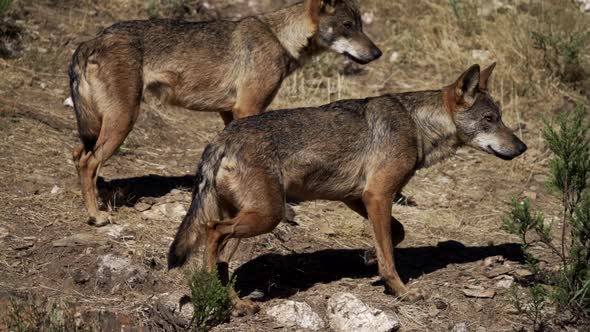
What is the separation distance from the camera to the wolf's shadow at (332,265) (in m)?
8.38

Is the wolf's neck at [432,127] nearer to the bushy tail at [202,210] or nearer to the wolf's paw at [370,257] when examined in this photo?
the wolf's paw at [370,257]

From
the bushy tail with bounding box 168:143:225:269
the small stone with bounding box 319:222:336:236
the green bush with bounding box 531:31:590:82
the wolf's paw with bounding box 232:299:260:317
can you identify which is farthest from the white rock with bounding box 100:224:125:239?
the green bush with bounding box 531:31:590:82

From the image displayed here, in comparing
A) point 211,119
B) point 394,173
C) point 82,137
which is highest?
point 394,173

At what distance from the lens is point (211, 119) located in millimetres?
12547

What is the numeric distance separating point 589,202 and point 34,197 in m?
5.30

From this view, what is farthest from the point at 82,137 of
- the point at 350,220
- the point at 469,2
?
the point at 469,2

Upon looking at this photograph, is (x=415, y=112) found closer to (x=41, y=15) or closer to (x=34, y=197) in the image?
(x=34, y=197)

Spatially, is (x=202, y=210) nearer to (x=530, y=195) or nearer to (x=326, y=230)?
(x=326, y=230)

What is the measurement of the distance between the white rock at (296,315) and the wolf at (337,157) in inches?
8.6

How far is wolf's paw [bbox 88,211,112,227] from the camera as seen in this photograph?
8867mm

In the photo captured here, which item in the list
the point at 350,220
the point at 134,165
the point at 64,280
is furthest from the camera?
the point at 134,165

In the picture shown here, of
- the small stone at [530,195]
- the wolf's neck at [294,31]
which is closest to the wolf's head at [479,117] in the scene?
the wolf's neck at [294,31]

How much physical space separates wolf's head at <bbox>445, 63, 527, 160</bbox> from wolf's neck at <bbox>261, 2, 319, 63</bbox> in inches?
89.7

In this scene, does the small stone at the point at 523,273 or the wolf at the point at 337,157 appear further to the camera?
the small stone at the point at 523,273
